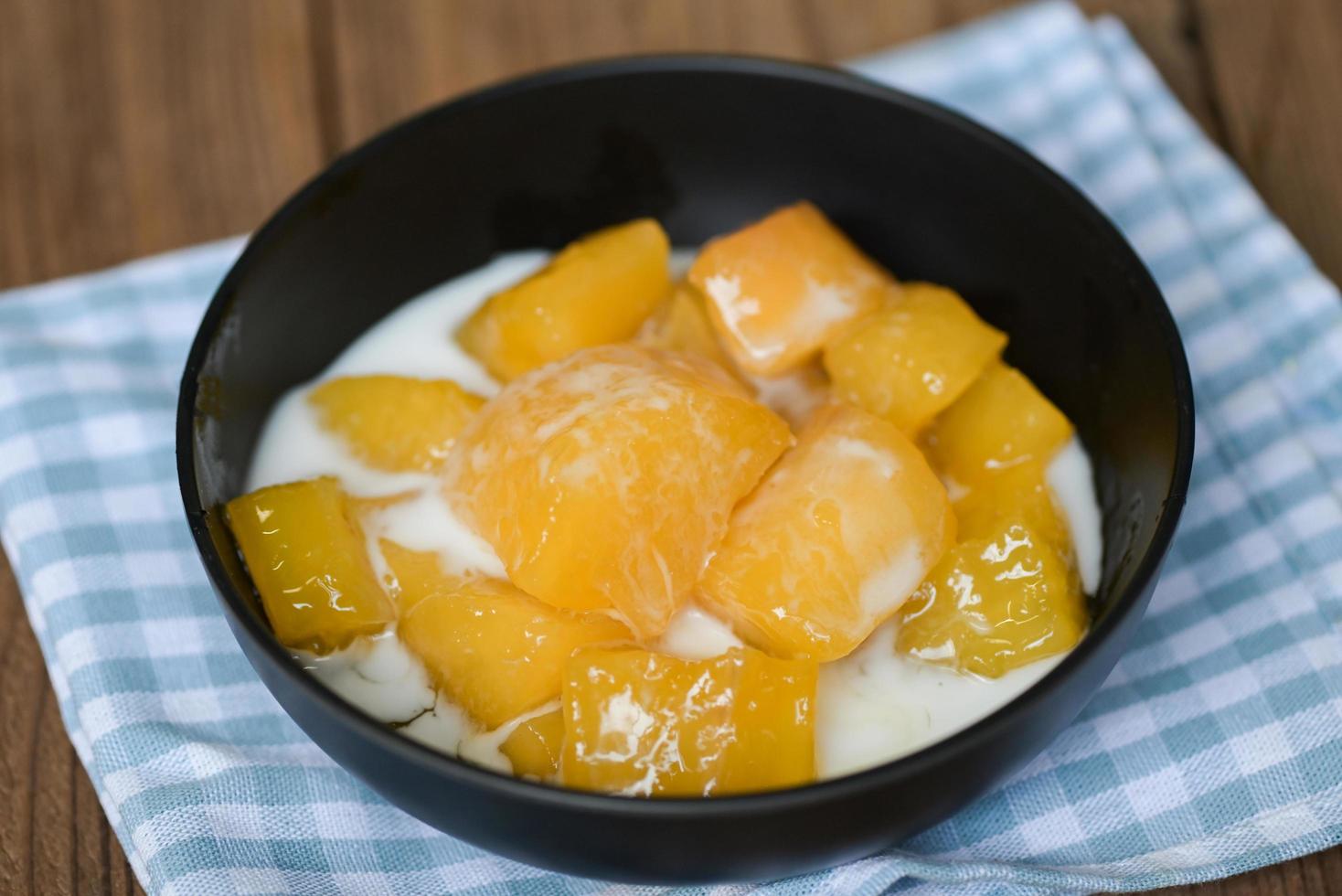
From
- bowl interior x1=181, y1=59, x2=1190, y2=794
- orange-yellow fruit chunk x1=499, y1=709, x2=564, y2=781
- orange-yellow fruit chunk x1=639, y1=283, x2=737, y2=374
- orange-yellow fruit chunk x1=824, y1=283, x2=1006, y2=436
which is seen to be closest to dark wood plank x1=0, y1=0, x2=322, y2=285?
bowl interior x1=181, y1=59, x2=1190, y2=794

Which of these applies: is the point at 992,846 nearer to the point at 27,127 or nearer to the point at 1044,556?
the point at 1044,556

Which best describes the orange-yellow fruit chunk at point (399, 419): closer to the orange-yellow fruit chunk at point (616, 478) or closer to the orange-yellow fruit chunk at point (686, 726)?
the orange-yellow fruit chunk at point (616, 478)

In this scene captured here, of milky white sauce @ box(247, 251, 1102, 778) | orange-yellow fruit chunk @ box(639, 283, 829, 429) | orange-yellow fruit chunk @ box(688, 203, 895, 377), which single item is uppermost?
orange-yellow fruit chunk @ box(688, 203, 895, 377)

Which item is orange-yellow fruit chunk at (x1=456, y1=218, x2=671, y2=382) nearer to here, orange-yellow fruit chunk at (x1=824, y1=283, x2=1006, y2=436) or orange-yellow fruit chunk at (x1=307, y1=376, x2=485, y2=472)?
orange-yellow fruit chunk at (x1=307, y1=376, x2=485, y2=472)

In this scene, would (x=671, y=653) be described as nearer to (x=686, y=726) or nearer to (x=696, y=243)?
(x=686, y=726)

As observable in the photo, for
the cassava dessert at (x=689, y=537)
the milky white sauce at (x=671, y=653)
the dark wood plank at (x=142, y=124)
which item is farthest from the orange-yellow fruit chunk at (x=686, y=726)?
the dark wood plank at (x=142, y=124)

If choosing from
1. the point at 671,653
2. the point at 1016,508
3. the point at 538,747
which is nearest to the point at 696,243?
the point at 1016,508
